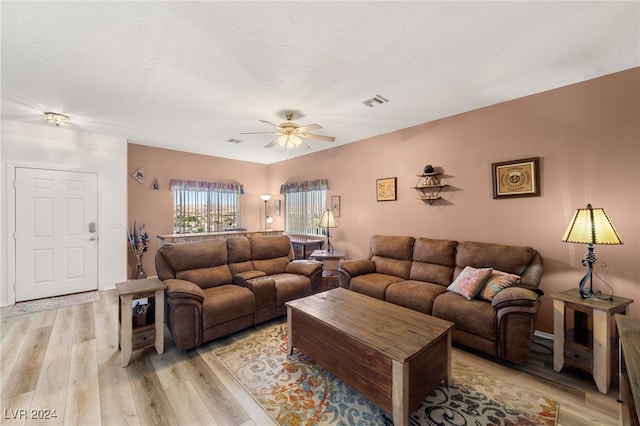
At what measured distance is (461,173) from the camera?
3.48 meters

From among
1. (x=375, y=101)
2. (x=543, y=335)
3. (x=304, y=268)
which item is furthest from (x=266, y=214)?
(x=543, y=335)

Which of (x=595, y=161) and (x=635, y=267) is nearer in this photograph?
(x=635, y=267)

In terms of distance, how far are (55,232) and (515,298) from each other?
6.13 meters

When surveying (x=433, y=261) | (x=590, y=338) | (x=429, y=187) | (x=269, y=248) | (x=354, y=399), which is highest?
(x=429, y=187)

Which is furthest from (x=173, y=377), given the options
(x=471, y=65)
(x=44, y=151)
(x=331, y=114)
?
(x=44, y=151)

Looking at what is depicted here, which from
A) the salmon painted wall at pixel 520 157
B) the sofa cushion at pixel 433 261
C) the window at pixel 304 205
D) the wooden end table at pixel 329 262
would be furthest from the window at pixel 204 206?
the sofa cushion at pixel 433 261

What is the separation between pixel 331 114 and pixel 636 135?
9.85ft

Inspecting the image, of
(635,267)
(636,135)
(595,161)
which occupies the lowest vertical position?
(635,267)

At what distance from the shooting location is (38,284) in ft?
12.9

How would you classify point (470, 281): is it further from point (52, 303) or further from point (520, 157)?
point (52, 303)

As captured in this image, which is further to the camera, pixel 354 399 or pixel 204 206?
pixel 204 206

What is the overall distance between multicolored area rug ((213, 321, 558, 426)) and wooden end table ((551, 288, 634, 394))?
20.1 inches

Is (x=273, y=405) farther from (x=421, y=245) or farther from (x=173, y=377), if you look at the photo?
(x=421, y=245)

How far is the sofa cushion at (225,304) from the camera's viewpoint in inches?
104
